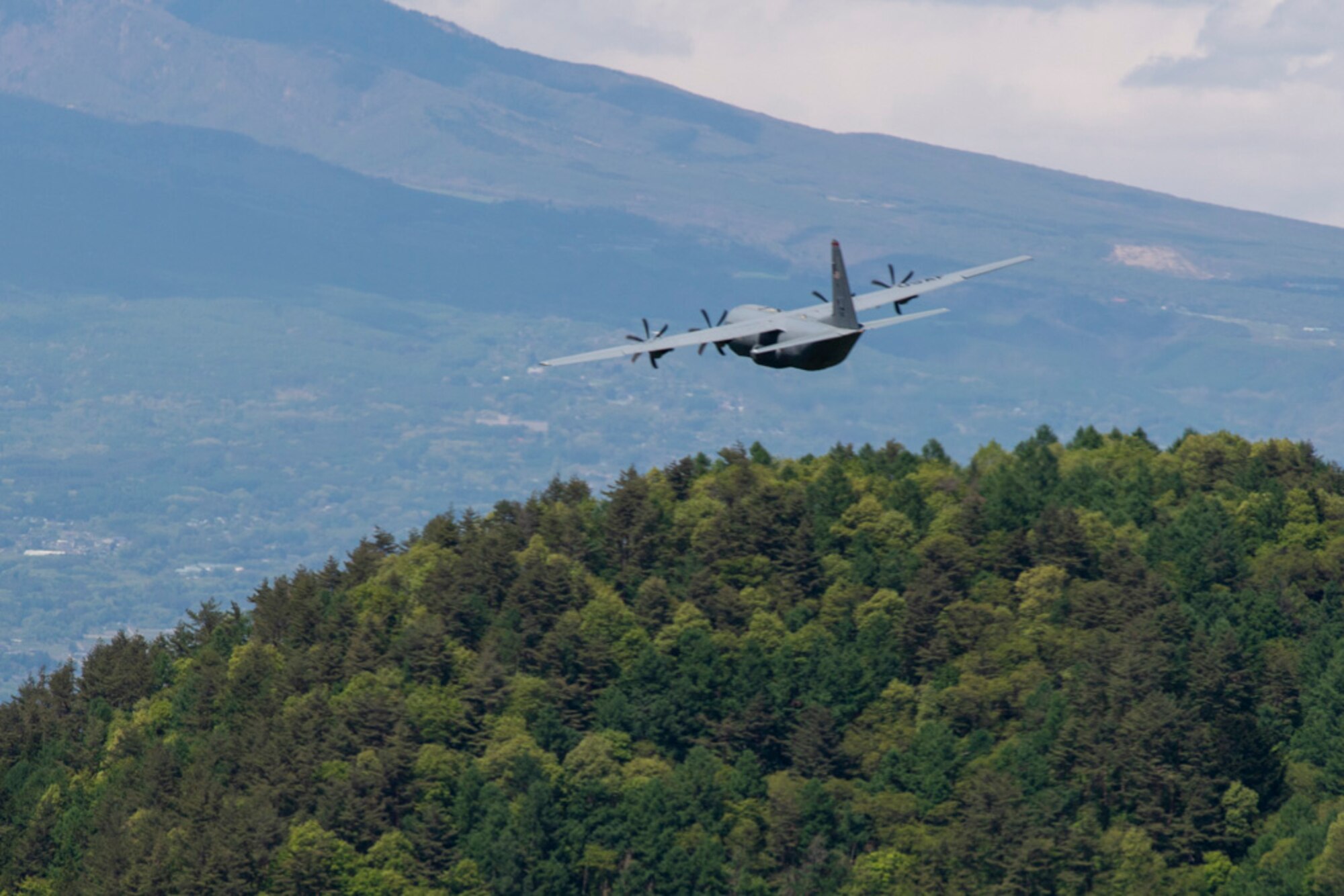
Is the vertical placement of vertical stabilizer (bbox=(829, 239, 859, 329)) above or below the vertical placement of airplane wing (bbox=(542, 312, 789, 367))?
above

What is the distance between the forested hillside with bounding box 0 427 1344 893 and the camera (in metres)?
135

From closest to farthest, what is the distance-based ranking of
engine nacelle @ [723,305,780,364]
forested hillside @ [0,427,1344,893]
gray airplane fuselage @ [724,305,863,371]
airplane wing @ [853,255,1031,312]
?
gray airplane fuselage @ [724,305,863,371] < engine nacelle @ [723,305,780,364] < airplane wing @ [853,255,1031,312] < forested hillside @ [0,427,1344,893]

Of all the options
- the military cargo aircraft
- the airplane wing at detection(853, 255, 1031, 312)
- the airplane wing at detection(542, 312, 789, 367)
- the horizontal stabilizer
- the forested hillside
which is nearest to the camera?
the horizontal stabilizer

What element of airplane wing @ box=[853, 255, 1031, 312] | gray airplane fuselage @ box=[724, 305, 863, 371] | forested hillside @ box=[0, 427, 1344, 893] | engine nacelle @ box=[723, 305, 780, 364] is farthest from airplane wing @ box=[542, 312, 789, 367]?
forested hillside @ box=[0, 427, 1344, 893]

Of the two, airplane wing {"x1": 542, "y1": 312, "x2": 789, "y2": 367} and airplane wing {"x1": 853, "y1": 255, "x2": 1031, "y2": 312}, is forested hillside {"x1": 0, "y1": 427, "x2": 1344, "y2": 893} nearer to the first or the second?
airplane wing {"x1": 853, "y1": 255, "x2": 1031, "y2": 312}

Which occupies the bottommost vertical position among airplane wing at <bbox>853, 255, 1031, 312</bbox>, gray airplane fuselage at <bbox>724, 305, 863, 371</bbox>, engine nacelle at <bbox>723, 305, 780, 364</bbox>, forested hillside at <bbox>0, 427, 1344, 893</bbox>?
forested hillside at <bbox>0, 427, 1344, 893</bbox>

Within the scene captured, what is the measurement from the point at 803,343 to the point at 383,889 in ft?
236

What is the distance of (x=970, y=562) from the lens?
164 m

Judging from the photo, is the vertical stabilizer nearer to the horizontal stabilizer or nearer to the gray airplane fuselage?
the gray airplane fuselage

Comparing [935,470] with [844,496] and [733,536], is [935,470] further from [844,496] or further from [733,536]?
[733,536]

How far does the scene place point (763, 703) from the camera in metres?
149

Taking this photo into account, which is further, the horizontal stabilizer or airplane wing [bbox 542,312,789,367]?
airplane wing [bbox 542,312,789,367]

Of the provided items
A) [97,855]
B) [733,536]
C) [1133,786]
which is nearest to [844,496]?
[733,536]

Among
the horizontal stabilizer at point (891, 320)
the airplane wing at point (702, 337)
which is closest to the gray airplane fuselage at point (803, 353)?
the airplane wing at point (702, 337)
